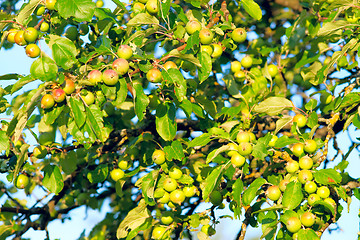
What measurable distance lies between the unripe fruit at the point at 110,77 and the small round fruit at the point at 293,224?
4.41 ft

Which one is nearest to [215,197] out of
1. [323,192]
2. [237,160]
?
[237,160]

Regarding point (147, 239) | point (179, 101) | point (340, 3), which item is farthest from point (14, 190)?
point (340, 3)

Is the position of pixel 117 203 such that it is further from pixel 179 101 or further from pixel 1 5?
pixel 1 5

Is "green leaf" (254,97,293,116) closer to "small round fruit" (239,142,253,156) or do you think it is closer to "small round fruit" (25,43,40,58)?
"small round fruit" (239,142,253,156)

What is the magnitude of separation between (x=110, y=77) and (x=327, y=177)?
148 centimetres

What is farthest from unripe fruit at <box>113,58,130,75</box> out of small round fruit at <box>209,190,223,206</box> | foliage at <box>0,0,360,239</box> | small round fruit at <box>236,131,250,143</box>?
small round fruit at <box>209,190,223,206</box>

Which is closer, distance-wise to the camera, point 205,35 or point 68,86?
point 68,86

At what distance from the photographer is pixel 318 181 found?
2.68 m

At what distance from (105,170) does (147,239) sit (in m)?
0.90

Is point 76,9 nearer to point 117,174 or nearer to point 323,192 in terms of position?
point 117,174

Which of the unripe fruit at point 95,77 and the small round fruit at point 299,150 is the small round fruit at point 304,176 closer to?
the small round fruit at point 299,150

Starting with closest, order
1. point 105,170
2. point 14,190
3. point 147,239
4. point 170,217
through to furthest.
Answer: point 170,217 → point 105,170 → point 147,239 → point 14,190

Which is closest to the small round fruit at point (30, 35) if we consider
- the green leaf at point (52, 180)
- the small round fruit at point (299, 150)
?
the green leaf at point (52, 180)

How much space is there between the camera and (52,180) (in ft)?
10.0
